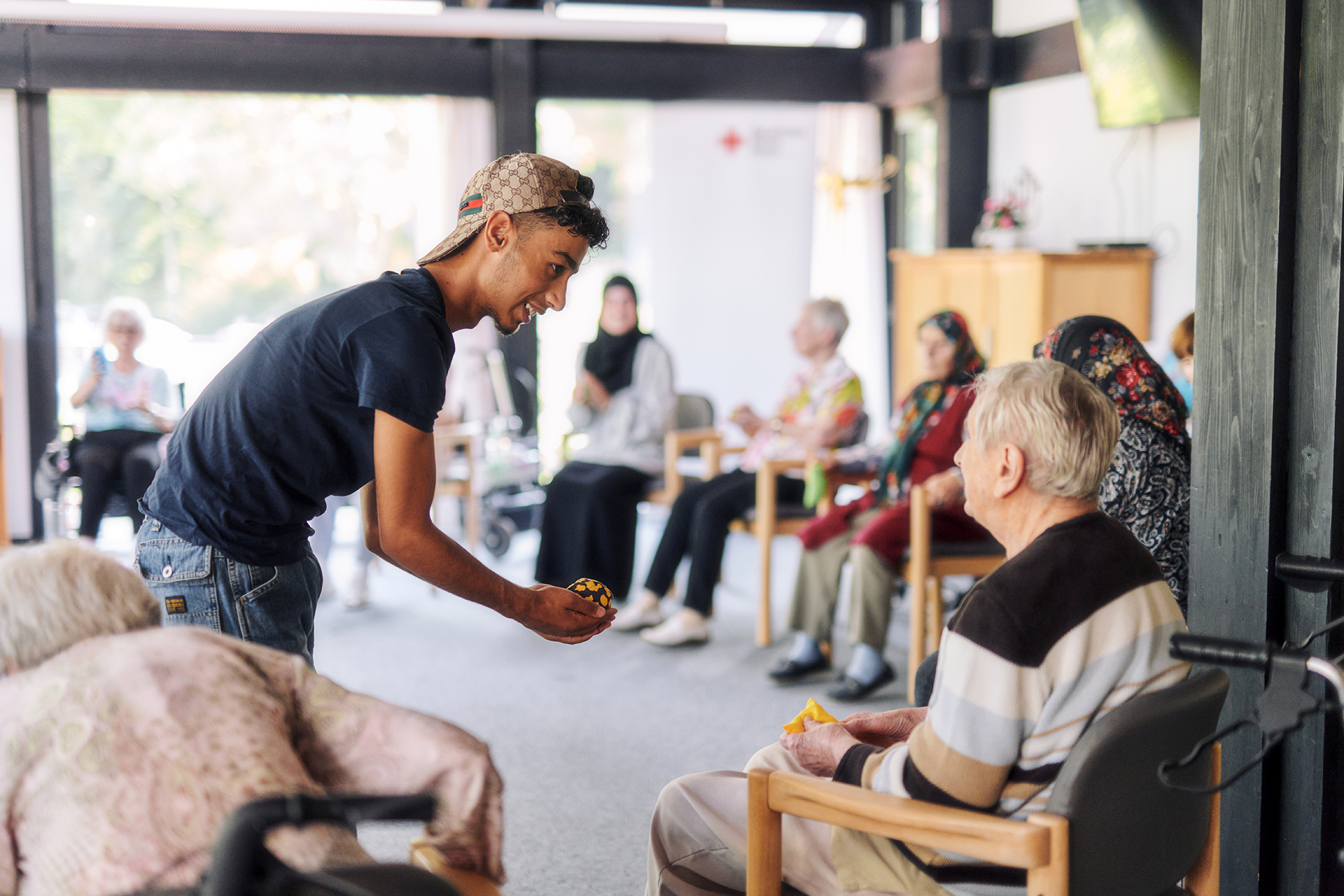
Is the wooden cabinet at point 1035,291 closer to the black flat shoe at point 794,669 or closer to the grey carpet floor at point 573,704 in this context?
the grey carpet floor at point 573,704

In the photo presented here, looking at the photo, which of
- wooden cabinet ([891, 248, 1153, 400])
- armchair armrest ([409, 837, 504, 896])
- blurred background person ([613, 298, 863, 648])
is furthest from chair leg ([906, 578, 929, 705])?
armchair armrest ([409, 837, 504, 896])

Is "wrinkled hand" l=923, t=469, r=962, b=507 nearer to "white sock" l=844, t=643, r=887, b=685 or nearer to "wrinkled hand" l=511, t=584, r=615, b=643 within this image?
"white sock" l=844, t=643, r=887, b=685

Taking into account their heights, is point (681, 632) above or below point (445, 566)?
below

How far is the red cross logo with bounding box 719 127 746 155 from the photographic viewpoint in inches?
256

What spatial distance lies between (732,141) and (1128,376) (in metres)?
4.46

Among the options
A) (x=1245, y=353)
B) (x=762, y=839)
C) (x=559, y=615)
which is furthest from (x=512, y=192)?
(x=1245, y=353)

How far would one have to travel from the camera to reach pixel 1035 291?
496 cm

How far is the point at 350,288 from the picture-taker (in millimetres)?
1649

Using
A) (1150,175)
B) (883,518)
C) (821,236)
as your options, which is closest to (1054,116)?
(1150,175)

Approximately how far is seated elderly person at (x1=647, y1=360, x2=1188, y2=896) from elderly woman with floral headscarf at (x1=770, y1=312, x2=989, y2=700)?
79.9 inches

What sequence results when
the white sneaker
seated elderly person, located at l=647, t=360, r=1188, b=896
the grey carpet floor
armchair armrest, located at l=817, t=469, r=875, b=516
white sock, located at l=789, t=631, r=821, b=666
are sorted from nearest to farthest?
seated elderly person, located at l=647, t=360, r=1188, b=896 < the grey carpet floor < white sock, located at l=789, t=631, r=821, b=666 < armchair armrest, located at l=817, t=469, r=875, b=516 < the white sneaker

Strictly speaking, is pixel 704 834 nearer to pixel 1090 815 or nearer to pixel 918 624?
pixel 1090 815

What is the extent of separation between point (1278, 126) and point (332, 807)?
1.71m

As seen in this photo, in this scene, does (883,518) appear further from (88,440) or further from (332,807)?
(88,440)
